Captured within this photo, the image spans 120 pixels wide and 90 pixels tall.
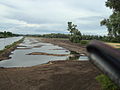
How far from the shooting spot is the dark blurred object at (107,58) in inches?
26.4

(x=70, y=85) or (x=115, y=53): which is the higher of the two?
(x=115, y=53)

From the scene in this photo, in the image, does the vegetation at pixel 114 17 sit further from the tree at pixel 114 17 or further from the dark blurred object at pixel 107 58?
the dark blurred object at pixel 107 58

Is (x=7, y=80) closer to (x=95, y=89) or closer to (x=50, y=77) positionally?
(x=50, y=77)

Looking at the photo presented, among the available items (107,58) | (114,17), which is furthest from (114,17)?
(107,58)

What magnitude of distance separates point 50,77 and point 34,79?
1.57 m

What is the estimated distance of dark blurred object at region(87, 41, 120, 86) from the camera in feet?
2.20

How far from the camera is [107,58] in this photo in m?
0.69

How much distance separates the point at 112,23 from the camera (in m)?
27.9

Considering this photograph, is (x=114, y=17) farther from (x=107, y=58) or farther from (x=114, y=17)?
(x=107, y=58)

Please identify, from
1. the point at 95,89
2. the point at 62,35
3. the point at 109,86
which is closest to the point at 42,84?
the point at 95,89

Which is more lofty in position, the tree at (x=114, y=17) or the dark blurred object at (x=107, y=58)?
the tree at (x=114, y=17)

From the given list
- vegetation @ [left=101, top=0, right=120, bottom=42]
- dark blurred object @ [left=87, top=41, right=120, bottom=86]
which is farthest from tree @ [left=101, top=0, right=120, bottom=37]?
dark blurred object @ [left=87, top=41, right=120, bottom=86]

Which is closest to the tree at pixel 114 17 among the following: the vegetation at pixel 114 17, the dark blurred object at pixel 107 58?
the vegetation at pixel 114 17

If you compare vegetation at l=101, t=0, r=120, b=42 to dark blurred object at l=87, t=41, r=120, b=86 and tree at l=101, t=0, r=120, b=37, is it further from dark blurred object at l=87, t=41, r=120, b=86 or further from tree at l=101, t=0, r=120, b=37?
dark blurred object at l=87, t=41, r=120, b=86
